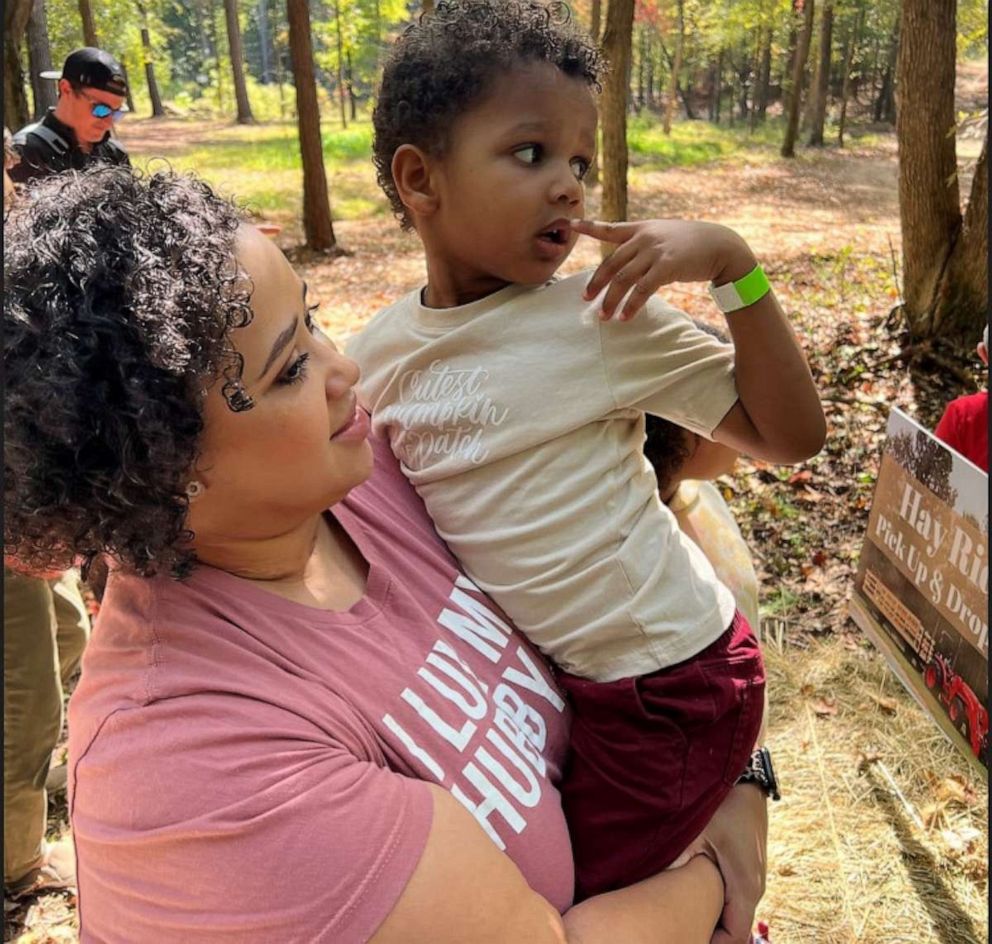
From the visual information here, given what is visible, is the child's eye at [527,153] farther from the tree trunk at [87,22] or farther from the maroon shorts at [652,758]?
the tree trunk at [87,22]

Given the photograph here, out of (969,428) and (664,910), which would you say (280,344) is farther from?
(969,428)

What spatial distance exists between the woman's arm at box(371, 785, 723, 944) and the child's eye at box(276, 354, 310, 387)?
533mm

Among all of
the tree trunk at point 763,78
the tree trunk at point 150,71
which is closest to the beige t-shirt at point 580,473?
the tree trunk at point 150,71

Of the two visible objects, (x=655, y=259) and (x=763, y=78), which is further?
(x=763, y=78)

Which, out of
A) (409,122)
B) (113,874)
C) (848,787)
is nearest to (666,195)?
(848,787)

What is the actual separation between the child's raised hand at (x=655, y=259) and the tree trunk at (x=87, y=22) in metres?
12.9

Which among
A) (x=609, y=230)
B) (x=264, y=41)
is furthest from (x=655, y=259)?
(x=264, y=41)

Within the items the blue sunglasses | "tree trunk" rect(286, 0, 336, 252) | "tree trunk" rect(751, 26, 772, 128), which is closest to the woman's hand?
the blue sunglasses

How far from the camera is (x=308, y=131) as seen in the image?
10.7 metres

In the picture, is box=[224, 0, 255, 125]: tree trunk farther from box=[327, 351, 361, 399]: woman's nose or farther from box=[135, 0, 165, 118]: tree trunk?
box=[327, 351, 361, 399]: woman's nose

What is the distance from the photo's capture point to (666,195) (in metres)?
16.7

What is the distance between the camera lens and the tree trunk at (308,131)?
10281 mm

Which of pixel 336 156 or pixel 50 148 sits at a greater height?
pixel 50 148

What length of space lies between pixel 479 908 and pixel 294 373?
68 centimetres
